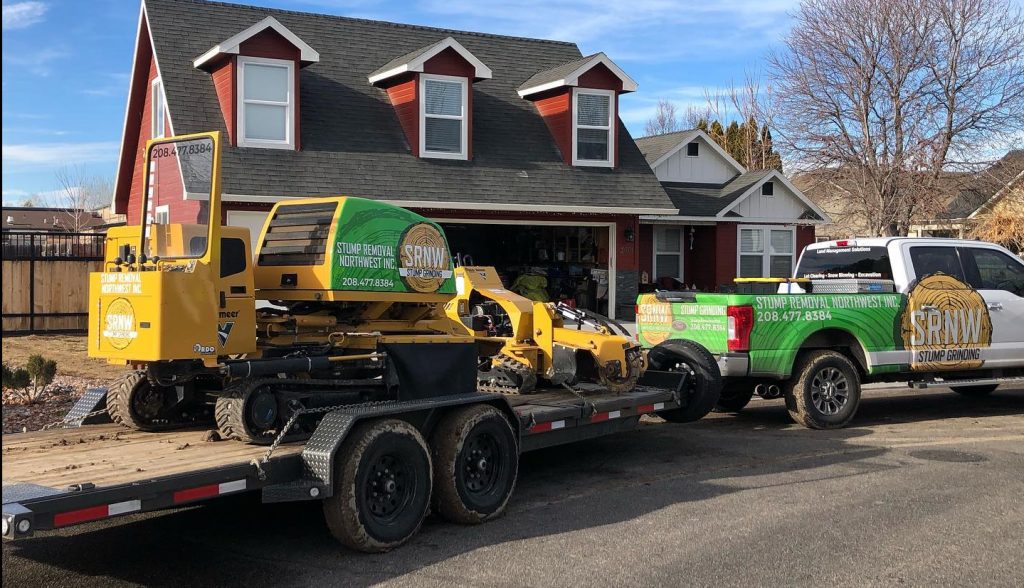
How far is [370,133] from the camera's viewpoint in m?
18.6

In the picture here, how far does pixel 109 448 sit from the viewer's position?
6.27 metres

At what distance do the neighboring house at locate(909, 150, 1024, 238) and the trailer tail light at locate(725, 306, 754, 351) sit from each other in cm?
1819

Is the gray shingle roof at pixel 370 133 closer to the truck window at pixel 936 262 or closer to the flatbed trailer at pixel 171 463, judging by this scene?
the truck window at pixel 936 262

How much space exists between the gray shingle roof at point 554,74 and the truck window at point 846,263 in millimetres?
9151

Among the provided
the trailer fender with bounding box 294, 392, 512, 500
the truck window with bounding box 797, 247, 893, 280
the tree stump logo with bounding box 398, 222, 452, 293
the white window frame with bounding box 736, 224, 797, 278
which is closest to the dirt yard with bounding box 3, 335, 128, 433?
the tree stump logo with bounding box 398, 222, 452, 293

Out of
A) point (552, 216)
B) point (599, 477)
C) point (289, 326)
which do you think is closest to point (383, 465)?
point (289, 326)

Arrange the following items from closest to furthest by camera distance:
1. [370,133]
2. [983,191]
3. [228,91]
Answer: [228,91] < [370,133] < [983,191]

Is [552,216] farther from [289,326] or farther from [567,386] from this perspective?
[289,326]

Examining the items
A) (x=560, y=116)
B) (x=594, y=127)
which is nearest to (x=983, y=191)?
(x=594, y=127)

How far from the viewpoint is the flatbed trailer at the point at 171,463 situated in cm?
485

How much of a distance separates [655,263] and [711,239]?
61.4 inches

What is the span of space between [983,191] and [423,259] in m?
23.7

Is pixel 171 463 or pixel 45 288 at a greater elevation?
A: pixel 45 288

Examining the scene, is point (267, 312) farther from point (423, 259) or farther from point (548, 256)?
point (548, 256)
